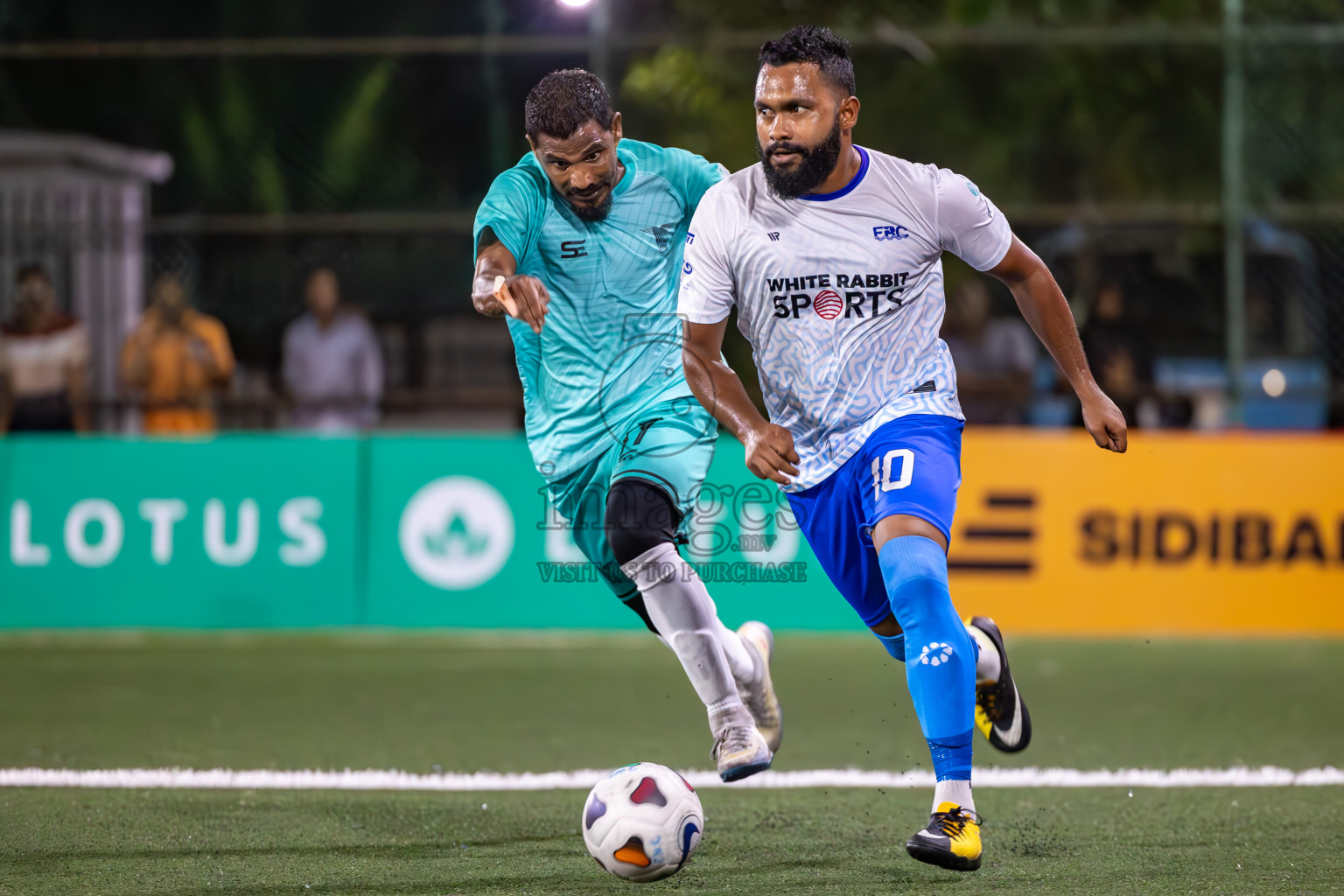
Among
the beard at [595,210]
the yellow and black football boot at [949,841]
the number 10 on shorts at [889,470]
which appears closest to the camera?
the yellow and black football boot at [949,841]

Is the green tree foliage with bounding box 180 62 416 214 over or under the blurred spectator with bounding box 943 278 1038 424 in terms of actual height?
over

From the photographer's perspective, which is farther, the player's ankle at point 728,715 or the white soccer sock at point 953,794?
the player's ankle at point 728,715

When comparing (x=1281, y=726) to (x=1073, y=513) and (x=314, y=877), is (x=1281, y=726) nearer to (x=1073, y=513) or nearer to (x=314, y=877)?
(x=1073, y=513)

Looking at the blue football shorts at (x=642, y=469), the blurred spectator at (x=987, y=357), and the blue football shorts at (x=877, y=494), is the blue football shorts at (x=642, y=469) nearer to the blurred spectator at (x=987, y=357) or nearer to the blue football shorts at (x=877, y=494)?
the blue football shorts at (x=877, y=494)

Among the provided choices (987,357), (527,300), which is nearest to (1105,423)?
(527,300)

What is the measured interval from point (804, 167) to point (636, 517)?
1.27 metres

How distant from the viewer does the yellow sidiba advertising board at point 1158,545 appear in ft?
35.8

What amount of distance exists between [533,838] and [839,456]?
4.94 feet

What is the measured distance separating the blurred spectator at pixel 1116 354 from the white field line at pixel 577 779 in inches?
242

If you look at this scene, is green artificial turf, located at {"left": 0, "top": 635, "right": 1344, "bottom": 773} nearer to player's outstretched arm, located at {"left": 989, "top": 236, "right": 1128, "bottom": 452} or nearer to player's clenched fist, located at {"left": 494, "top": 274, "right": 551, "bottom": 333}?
player's outstretched arm, located at {"left": 989, "top": 236, "right": 1128, "bottom": 452}

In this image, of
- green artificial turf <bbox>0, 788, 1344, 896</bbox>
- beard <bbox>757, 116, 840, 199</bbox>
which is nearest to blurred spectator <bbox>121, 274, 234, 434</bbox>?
green artificial turf <bbox>0, 788, 1344, 896</bbox>

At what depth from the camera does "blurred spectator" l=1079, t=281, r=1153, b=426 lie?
1234 centimetres

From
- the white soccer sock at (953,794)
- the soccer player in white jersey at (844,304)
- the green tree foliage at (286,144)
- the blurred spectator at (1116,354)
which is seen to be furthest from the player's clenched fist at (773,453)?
the green tree foliage at (286,144)

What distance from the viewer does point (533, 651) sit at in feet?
34.1
